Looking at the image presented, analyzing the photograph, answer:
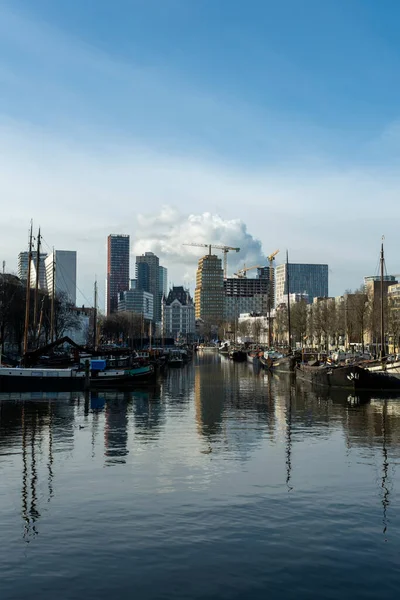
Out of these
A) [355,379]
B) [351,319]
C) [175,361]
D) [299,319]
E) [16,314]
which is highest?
[299,319]

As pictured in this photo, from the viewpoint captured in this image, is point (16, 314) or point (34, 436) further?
point (16, 314)

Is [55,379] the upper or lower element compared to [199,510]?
upper

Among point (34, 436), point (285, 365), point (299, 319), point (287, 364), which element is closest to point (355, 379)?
point (287, 364)

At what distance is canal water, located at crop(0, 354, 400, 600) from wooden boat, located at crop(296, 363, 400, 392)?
25870mm

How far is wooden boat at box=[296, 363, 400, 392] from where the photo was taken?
70312mm

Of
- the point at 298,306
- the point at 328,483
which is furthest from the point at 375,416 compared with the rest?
the point at 298,306

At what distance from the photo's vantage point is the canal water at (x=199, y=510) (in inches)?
647

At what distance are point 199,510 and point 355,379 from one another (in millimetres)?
52770

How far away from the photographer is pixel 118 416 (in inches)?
1971

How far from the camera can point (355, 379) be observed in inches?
2837

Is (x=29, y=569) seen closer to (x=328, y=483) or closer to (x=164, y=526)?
(x=164, y=526)

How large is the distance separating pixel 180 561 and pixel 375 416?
116 feet

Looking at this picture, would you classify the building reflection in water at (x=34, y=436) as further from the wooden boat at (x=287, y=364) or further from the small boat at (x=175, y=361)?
the small boat at (x=175, y=361)

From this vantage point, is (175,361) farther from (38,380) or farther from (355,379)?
(355,379)
